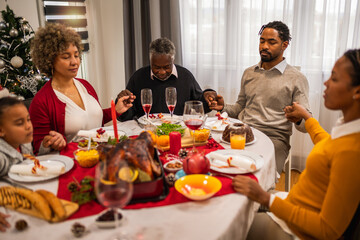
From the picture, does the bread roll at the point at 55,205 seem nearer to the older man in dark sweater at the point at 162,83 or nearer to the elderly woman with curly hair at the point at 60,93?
the elderly woman with curly hair at the point at 60,93

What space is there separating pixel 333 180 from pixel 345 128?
0.69 feet

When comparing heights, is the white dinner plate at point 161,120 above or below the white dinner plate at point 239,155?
above

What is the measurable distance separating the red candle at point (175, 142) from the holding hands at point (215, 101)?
31.5 inches

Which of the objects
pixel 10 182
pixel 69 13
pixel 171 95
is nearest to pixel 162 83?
pixel 171 95

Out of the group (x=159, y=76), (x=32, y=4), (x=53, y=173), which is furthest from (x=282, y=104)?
(x=32, y=4)

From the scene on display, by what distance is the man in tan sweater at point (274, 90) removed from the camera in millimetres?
2416

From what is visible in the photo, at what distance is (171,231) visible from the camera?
0.98 m

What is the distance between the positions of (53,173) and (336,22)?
291 cm

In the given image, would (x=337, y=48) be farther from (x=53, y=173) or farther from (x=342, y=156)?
(x=53, y=173)

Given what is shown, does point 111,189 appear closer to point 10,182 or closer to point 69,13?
point 10,182

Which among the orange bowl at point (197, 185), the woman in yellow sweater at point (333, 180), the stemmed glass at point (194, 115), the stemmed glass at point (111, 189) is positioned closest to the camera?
the stemmed glass at point (111, 189)

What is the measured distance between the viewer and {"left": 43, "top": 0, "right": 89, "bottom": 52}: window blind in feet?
11.7

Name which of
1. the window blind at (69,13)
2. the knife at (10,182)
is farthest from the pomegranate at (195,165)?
the window blind at (69,13)

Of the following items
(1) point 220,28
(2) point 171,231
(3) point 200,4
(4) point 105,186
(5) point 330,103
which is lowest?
(2) point 171,231
